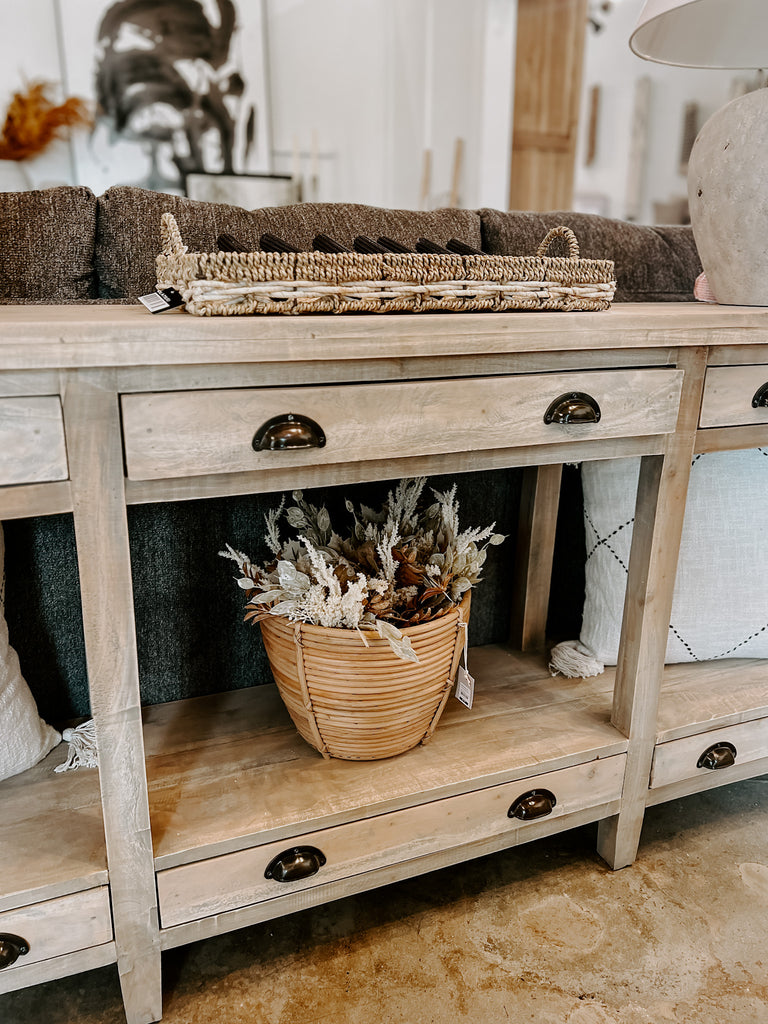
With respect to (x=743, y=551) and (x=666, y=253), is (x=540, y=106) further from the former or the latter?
(x=743, y=551)

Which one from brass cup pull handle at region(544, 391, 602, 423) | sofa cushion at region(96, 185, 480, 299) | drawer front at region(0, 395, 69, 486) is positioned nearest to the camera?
drawer front at region(0, 395, 69, 486)

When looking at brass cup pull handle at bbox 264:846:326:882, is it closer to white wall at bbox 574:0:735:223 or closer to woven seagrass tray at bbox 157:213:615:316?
woven seagrass tray at bbox 157:213:615:316

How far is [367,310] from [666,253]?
857mm

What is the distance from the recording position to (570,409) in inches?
34.9

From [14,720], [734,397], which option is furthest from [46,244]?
[734,397]

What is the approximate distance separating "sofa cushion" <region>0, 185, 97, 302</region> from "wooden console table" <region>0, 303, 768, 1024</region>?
19 centimetres

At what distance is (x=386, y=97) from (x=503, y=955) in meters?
3.67

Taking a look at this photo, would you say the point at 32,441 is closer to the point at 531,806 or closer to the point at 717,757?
the point at 531,806

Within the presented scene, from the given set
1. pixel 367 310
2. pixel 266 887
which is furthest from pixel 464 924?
pixel 367 310

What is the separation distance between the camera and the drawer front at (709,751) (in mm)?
1133

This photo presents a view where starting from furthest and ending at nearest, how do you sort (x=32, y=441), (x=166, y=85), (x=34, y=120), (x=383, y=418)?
(x=166, y=85) → (x=34, y=120) → (x=383, y=418) → (x=32, y=441)

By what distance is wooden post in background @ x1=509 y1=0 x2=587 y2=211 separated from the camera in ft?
12.8

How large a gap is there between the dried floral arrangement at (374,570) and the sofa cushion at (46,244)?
1.51 feet

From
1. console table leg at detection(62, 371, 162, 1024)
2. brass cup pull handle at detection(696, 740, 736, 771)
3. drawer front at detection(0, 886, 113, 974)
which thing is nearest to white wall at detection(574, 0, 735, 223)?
brass cup pull handle at detection(696, 740, 736, 771)
